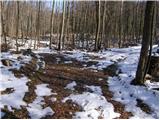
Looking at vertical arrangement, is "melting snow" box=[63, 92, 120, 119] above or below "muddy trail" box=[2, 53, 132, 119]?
below

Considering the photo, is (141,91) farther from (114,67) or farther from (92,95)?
(114,67)

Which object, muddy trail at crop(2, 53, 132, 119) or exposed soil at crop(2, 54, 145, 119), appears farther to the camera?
exposed soil at crop(2, 54, 145, 119)

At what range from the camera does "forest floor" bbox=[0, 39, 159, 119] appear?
1170cm

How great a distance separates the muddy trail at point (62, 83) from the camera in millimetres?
11656

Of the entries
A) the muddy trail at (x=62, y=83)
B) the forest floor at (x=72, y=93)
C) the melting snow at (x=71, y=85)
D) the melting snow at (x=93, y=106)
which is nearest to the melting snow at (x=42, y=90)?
the forest floor at (x=72, y=93)

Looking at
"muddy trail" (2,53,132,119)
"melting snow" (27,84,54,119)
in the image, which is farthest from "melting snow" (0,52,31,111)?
"melting snow" (27,84,54,119)

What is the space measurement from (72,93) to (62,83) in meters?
1.77

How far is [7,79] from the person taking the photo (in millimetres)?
14898

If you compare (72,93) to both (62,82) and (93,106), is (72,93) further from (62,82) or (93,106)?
(62,82)

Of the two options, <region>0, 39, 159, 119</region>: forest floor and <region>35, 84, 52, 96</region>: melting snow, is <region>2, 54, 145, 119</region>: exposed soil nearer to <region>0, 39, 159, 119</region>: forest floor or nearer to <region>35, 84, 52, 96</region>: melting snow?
<region>0, 39, 159, 119</region>: forest floor

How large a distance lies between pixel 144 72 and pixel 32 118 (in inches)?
279

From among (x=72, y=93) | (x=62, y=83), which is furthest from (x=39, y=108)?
(x=62, y=83)

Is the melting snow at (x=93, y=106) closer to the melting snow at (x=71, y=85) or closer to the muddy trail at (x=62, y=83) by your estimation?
the muddy trail at (x=62, y=83)

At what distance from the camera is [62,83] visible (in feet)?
51.7
